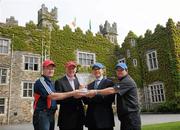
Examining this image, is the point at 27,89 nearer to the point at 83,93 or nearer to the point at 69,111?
the point at 69,111

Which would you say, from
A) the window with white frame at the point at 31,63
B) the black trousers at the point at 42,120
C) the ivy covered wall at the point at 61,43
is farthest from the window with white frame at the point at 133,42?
the black trousers at the point at 42,120

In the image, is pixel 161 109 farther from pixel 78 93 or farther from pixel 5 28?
pixel 78 93

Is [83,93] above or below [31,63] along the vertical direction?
below

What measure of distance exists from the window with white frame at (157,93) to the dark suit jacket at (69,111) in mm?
19213

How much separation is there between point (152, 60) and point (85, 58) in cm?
736

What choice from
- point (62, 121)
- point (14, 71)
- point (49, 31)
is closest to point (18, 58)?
point (14, 71)

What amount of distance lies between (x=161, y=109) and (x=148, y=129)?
13.1 metres

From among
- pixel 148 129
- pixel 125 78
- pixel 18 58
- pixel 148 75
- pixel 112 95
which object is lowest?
pixel 148 129

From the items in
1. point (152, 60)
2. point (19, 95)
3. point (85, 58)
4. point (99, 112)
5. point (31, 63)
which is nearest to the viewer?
point (99, 112)

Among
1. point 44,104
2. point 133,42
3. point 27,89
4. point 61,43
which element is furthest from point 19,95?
point 44,104

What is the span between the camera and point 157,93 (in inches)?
914

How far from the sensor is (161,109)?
21484 mm

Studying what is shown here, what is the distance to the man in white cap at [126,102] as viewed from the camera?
459 cm

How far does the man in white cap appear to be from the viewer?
15.1 ft
